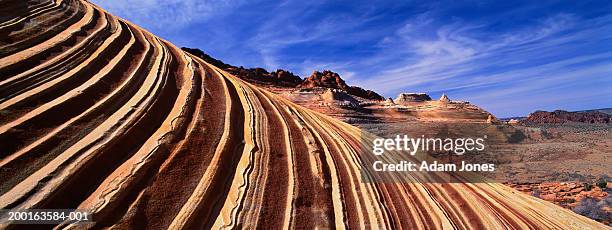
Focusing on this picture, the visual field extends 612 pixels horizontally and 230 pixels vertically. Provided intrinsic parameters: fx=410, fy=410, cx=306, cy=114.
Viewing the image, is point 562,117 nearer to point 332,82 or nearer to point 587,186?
point 332,82

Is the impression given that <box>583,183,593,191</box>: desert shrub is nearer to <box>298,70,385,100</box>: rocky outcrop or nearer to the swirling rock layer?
the swirling rock layer

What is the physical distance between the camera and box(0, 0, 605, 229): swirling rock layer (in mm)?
4785

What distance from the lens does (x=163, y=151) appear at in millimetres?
5695

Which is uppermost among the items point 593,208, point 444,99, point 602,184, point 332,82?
point 332,82

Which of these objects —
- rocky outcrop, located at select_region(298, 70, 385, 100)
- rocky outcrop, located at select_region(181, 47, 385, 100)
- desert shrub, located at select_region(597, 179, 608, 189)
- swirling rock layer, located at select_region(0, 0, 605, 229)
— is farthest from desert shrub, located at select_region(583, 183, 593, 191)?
rocky outcrop, located at select_region(298, 70, 385, 100)

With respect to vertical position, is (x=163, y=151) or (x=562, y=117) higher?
(x=562, y=117)

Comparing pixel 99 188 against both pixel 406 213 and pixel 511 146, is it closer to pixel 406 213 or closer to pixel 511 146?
pixel 406 213

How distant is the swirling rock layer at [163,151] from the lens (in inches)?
188

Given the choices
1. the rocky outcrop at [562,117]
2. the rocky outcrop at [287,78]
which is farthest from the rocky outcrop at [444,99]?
the rocky outcrop at [562,117]

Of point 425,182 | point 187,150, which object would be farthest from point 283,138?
point 425,182

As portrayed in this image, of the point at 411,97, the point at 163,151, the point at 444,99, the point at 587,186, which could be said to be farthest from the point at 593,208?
the point at 411,97

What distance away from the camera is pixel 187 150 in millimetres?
5980

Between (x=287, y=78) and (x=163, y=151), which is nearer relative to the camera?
(x=163, y=151)

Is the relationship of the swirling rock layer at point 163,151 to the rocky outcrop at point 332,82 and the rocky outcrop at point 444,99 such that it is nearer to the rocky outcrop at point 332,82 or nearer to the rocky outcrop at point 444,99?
the rocky outcrop at point 444,99
